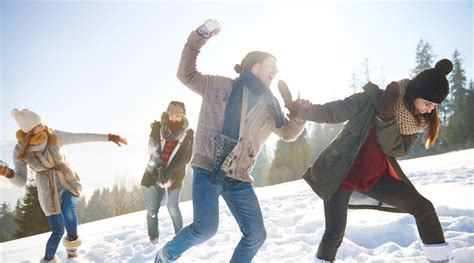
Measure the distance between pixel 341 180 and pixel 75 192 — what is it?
381cm

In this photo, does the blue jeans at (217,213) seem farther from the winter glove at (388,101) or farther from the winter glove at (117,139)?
the winter glove at (117,139)

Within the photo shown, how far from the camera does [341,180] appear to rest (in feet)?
9.68

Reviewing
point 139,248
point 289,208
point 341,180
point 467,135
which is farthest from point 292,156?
point 341,180

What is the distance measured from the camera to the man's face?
3.23 m

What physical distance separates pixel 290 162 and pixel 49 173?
1356 inches

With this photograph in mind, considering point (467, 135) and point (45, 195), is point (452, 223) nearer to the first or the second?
point (45, 195)

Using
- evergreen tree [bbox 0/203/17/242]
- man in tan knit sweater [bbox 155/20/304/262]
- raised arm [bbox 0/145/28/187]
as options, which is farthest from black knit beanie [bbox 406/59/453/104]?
evergreen tree [bbox 0/203/17/242]

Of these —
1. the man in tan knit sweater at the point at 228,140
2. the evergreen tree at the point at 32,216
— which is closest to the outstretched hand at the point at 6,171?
the man in tan knit sweater at the point at 228,140

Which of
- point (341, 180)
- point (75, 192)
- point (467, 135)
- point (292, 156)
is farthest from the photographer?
point (292, 156)

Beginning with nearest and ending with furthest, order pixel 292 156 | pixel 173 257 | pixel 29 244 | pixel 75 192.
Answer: pixel 173 257 → pixel 75 192 → pixel 29 244 → pixel 292 156

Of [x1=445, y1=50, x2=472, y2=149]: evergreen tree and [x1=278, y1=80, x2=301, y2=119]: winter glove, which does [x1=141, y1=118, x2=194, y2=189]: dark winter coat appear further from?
[x1=445, y1=50, x2=472, y2=149]: evergreen tree

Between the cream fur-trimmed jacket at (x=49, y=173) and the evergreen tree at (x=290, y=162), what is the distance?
1326 inches

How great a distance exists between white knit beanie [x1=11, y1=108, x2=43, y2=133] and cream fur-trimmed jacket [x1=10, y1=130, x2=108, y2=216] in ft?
0.88

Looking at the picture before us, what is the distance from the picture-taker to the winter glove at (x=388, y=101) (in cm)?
282
